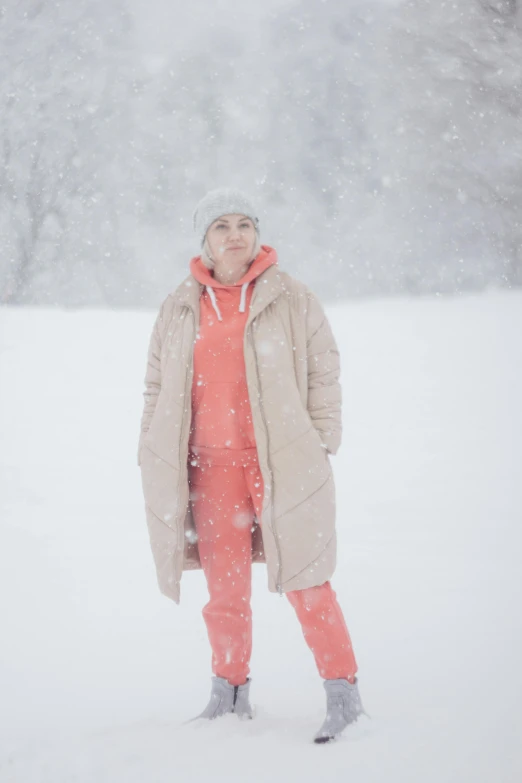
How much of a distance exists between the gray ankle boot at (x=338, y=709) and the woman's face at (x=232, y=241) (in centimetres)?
143

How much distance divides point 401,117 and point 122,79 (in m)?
3.57

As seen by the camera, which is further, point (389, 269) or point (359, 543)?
point (389, 269)

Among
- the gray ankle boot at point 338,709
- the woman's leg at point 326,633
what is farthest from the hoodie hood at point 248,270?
the gray ankle boot at point 338,709

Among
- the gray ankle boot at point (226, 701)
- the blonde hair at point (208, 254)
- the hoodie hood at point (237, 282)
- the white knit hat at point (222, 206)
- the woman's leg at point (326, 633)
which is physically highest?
the white knit hat at point (222, 206)

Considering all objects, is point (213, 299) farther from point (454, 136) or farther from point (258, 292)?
point (454, 136)

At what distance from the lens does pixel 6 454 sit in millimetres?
5035

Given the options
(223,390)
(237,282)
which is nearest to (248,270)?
(237,282)

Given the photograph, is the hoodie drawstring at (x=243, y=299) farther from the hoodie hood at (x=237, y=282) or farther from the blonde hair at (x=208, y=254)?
the blonde hair at (x=208, y=254)

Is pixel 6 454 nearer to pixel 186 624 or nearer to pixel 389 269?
pixel 186 624

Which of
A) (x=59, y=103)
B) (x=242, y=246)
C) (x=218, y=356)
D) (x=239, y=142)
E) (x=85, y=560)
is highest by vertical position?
(x=59, y=103)

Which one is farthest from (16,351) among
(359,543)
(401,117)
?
(401,117)

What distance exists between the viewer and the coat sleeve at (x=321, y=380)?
2.03 meters

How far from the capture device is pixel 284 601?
326 centimetres

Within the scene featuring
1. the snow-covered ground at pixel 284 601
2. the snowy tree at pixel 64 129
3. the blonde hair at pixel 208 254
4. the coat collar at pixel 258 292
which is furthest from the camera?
the snowy tree at pixel 64 129
